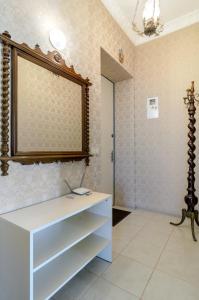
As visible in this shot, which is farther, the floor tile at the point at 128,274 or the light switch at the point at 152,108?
the light switch at the point at 152,108

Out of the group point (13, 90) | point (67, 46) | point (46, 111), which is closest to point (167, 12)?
point (67, 46)

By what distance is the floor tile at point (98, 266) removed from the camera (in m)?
1.54

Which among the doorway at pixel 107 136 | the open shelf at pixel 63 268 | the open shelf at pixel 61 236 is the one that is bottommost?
the open shelf at pixel 63 268

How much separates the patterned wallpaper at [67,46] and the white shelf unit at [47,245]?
0.15 metres

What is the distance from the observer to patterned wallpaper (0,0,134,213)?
50.1 inches

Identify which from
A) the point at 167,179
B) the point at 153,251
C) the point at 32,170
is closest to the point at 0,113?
the point at 32,170

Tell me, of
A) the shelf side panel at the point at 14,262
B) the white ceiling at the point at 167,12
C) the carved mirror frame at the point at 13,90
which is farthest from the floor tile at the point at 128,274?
the white ceiling at the point at 167,12

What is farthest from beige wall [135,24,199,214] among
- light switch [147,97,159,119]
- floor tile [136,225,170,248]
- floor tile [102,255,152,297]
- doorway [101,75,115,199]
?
floor tile [102,255,152,297]

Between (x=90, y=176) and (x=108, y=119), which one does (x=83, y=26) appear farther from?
(x=90, y=176)

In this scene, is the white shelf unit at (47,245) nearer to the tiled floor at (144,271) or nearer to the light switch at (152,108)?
the tiled floor at (144,271)

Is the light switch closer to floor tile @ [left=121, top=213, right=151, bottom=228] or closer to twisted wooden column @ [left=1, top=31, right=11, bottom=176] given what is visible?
floor tile @ [left=121, top=213, right=151, bottom=228]

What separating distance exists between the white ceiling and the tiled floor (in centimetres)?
308

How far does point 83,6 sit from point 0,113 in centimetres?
164

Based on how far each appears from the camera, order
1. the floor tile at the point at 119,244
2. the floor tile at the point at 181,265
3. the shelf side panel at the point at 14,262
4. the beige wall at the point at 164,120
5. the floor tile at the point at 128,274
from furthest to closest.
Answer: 1. the beige wall at the point at 164,120
2. the floor tile at the point at 119,244
3. the floor tile at the point at 181,265
4. the floor tile at the point at 128,274
5. the shelf side panel at the point at 14,262
